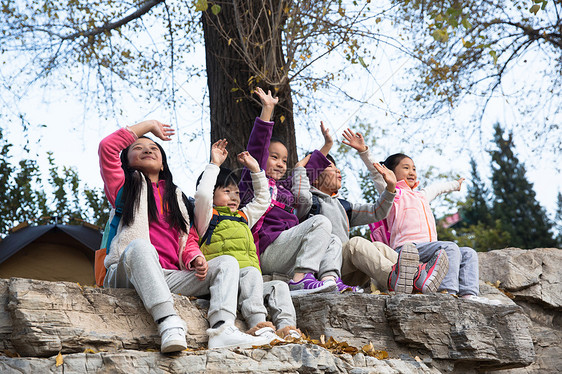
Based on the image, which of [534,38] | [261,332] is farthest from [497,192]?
[261,332]

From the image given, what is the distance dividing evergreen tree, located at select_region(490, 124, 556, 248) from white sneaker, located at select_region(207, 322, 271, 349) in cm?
1718

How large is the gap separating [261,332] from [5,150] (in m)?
6.40

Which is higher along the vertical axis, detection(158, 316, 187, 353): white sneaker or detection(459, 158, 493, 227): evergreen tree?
detection(459, 158, 493, 227): evergreen tree

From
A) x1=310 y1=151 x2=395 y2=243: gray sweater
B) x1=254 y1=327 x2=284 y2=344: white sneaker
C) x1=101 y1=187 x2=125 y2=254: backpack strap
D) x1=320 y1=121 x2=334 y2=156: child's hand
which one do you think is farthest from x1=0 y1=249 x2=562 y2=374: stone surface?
x1=320 y1=121 x2=334 y2=156: child's hand

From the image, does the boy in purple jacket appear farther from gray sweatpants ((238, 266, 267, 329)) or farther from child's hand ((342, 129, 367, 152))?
gray sweatpants ((238, 266, 267, 329))

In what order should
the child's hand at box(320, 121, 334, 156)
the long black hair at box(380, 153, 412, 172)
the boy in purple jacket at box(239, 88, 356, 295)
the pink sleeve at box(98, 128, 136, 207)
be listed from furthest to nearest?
the long black hair at box(380, 153, 412, 172) → the child's hand at box(320, 121, 334, 156) → the boy in purple jacket at box(239, 88, 356, 295) → the pink sleeve at box(98, 128, 136, 207)

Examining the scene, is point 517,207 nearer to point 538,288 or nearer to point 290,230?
point 538,288

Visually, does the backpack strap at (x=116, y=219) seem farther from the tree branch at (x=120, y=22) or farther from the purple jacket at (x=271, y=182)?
the tree branch at (x=120, y=22)

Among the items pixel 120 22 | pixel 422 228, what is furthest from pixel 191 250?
pixel 120 22

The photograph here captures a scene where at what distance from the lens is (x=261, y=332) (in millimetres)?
3752

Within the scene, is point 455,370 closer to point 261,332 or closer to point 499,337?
point 499,337

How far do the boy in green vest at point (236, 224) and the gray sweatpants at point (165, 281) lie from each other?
17 centimetres

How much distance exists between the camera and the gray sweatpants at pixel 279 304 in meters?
4.09

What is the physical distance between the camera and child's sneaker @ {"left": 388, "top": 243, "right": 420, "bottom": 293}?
4.73 m
